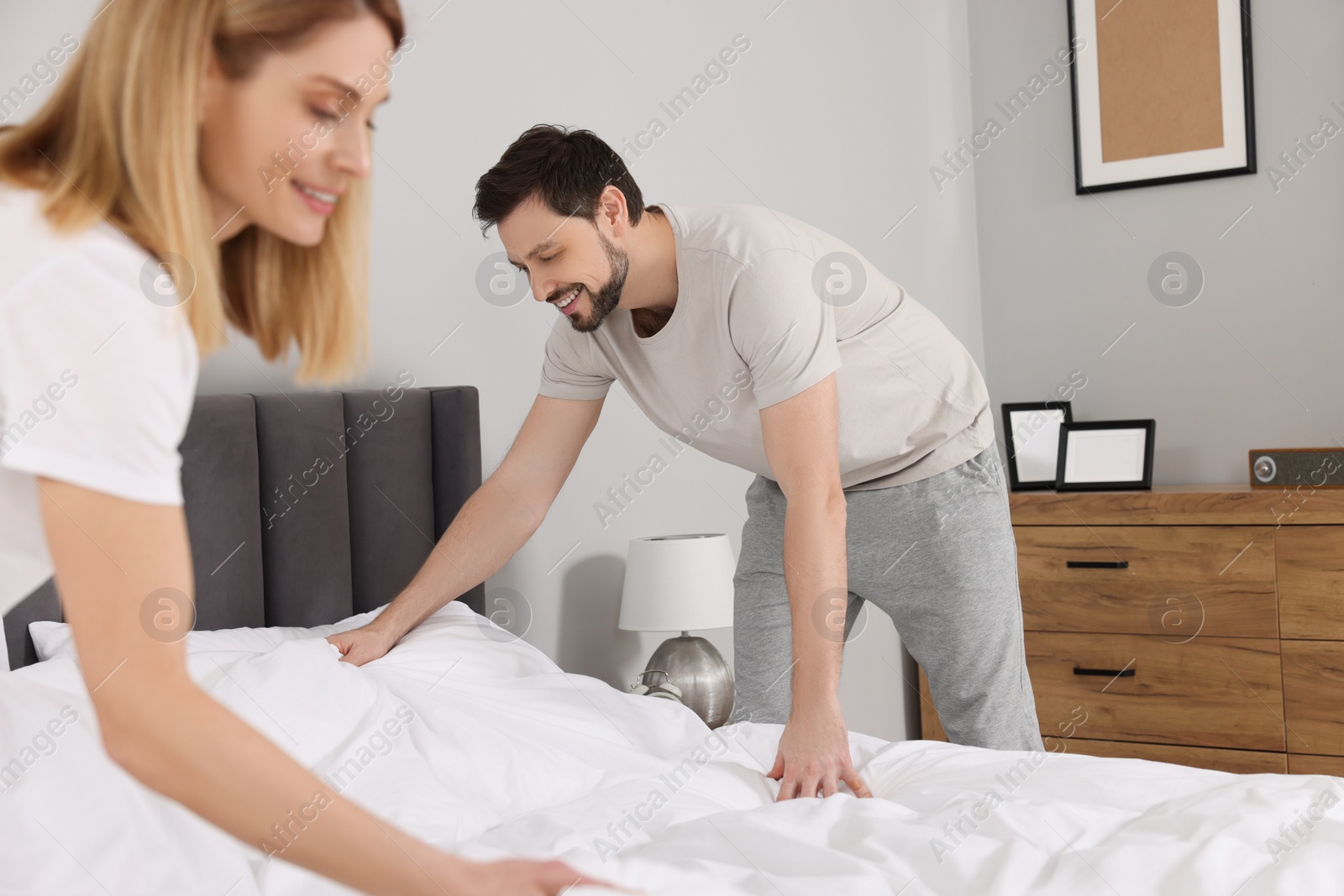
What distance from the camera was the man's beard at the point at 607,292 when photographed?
1.45m

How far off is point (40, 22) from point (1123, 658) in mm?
2594

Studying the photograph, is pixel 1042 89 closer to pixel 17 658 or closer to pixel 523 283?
pixel 523 283

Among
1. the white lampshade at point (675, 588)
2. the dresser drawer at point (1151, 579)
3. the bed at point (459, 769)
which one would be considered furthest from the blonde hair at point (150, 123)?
the dresser drawer at point (1151, 579)

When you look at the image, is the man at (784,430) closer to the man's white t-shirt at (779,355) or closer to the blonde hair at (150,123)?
the man's white t-shirt at (779,355)

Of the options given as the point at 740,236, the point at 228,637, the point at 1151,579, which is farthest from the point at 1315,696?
the point at 228,637

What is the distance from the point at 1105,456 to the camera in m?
2.93

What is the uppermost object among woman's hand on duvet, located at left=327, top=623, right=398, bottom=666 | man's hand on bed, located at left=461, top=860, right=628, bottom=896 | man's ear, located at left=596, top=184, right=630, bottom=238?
man's ear, located at left=596, top=184, right=630, bottom=238

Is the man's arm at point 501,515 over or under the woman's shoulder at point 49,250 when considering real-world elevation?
under

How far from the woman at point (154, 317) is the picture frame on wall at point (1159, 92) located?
3005mm

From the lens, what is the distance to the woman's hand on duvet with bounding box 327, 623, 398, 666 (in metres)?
1.42

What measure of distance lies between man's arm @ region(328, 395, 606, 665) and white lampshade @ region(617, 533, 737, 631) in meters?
0.35

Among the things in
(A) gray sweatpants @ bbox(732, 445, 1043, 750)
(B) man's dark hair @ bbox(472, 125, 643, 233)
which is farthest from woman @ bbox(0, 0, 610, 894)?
(A) gray sweatpants @ bbox(732, 445, 1043, 750)

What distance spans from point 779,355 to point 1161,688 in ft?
6.08

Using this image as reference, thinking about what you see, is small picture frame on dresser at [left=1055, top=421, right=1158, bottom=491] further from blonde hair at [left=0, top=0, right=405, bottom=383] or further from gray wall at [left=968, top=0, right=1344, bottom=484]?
blonde hair at [left=0, top=0, right=405, bottom=383]
